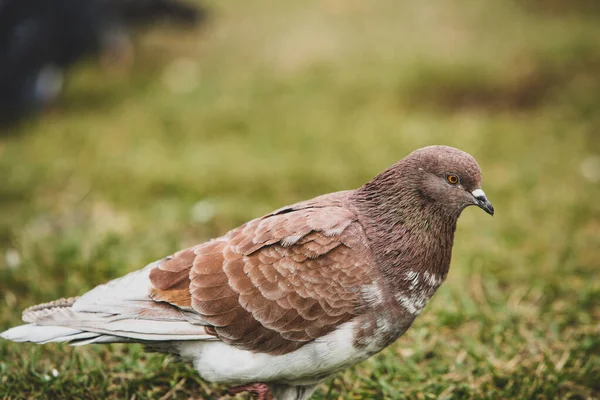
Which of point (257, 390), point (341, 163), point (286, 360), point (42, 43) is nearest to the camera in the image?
point (286, 360)

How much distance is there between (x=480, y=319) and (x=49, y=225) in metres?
3.12

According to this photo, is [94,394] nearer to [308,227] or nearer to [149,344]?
[149,344]

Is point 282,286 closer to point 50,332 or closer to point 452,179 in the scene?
point 452,179

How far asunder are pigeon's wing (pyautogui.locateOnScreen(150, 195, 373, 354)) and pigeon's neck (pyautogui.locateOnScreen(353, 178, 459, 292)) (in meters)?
0.08

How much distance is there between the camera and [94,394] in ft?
9.35

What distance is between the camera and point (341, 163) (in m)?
5.59

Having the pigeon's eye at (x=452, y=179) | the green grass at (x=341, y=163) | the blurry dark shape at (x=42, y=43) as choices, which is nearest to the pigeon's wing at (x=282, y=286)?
the pigeon's eye at (x=452, y=179)

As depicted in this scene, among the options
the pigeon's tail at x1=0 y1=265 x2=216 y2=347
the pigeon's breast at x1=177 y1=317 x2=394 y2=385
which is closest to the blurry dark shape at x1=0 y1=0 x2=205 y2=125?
the pigeon's tail at x1=0 y1=265 x2=216 y2=347

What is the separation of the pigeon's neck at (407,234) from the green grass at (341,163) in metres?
0.79

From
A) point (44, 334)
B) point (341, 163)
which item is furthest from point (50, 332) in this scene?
point (341, 163)

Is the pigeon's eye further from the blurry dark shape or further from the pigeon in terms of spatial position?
the blurry dark shape

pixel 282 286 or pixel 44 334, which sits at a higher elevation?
pixel 282 286

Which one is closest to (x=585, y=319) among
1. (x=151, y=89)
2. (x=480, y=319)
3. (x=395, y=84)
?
(x=480, y=319)

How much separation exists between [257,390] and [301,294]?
2.43 feet
